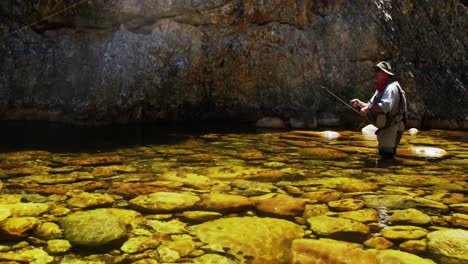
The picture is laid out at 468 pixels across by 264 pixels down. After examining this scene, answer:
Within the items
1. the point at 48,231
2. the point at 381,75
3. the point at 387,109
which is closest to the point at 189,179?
the point at 48,231

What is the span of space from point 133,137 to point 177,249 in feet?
14.6

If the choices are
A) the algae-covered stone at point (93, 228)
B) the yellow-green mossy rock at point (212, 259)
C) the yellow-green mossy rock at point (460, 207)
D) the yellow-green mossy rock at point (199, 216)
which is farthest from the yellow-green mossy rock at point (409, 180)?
the algae-covered stone at point (93, 228)

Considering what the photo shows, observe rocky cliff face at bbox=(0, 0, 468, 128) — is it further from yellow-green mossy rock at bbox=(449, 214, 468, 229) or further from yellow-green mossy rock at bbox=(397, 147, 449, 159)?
yellow-green mossy rock at bbox=(449, 214, 468, 229)

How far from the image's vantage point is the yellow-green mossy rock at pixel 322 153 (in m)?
6.04

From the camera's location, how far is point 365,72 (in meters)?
9.77

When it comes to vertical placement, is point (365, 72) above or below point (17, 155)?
above

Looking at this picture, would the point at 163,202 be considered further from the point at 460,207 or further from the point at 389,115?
the point at 389,115

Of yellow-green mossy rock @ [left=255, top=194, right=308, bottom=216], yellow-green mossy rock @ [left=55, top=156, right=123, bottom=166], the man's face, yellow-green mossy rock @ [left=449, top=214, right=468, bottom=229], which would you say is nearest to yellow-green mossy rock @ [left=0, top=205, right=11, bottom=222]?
yellow-green mossy rock @ [left=55, top=156, right=123, bottom=166]

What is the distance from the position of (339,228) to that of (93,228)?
1851 mm

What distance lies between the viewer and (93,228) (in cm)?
298

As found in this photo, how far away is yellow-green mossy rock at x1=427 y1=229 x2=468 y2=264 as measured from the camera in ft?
9.00

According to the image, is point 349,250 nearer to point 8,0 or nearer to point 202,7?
point 202,7

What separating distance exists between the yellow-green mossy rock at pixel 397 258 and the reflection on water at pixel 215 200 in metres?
0.02

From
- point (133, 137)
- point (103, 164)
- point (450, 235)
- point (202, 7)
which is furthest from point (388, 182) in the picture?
point (202, 7)
